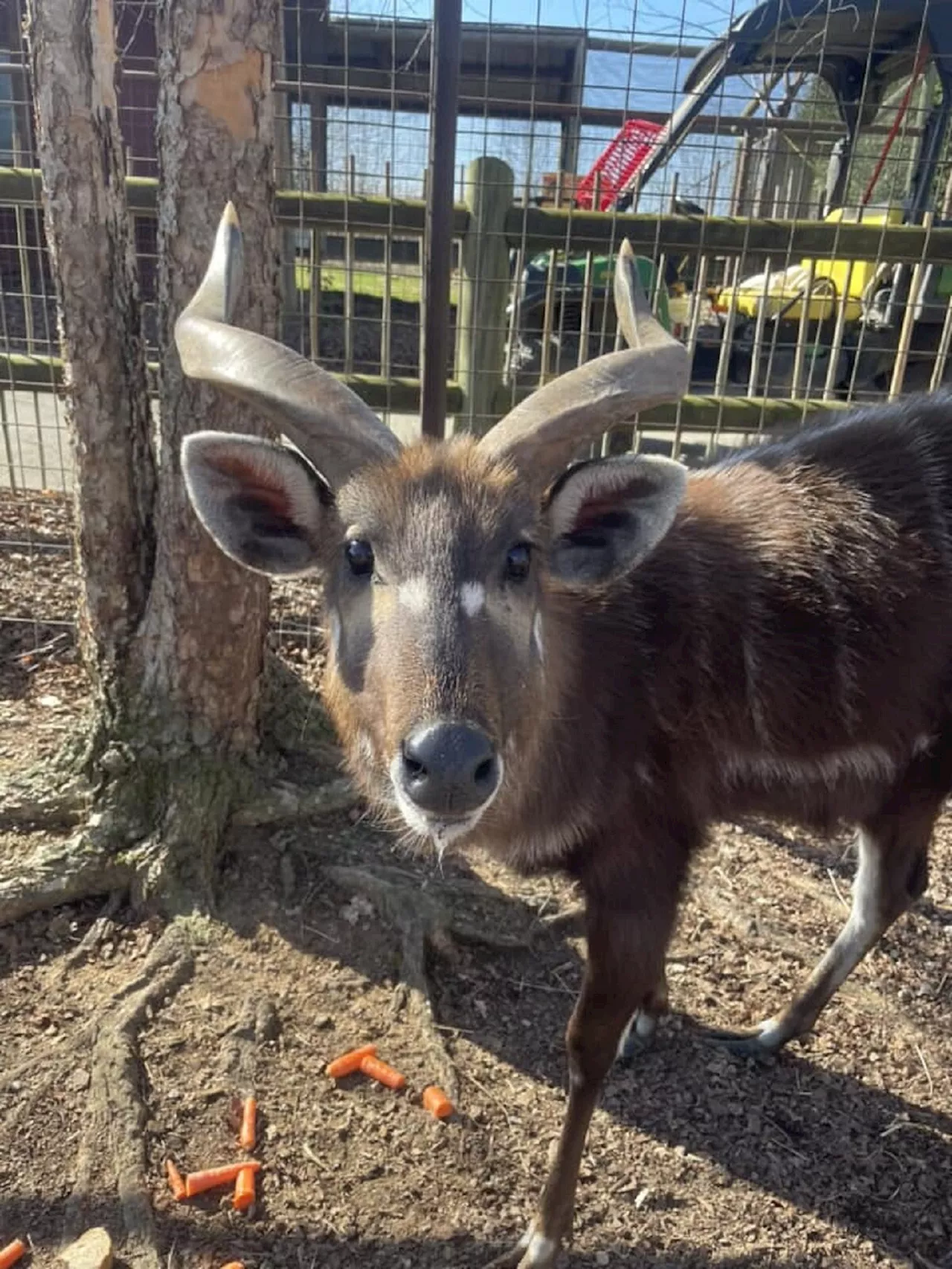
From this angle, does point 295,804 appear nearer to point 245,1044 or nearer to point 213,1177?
point 245,1044

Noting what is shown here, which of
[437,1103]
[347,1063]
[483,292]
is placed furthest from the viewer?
[483,292]

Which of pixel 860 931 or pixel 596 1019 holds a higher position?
pixel 596 1019

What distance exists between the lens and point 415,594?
2.43 metres

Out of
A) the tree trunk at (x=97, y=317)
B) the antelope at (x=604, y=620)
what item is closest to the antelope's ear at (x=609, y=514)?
the antelope at (x=604, y=620)

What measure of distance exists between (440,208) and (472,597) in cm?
196

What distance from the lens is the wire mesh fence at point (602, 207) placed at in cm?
479

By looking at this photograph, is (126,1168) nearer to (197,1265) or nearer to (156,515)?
(197,1265)

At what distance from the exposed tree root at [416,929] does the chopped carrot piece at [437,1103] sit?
20 centimetres

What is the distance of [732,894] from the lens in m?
4.01

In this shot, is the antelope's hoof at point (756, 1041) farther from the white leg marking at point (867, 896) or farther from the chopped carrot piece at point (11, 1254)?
the chopped carrot piece at point (11, 1254)

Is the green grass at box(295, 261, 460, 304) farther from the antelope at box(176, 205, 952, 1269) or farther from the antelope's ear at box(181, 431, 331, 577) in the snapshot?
the antelope's ear at box(181, 431, 331, 577)

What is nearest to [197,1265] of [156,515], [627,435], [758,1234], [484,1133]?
[484,1133]

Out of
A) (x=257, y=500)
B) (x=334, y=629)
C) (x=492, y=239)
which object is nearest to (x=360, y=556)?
(x=334, y=629)

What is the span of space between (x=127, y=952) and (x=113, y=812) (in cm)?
49
